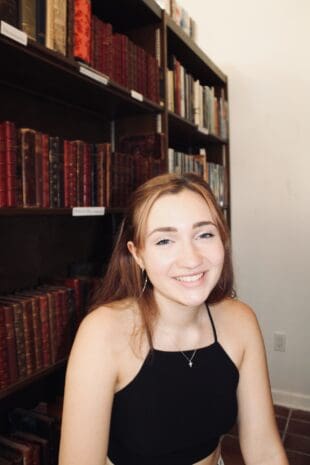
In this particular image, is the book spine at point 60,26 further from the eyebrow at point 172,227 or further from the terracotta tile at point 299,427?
the terracotta tile at point 299,427

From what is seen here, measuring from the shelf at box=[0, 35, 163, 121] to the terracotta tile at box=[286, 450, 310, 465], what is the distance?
6.41 feet

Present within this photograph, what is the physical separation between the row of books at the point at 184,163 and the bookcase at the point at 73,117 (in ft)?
0.11

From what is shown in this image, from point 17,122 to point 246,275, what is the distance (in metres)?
1.91

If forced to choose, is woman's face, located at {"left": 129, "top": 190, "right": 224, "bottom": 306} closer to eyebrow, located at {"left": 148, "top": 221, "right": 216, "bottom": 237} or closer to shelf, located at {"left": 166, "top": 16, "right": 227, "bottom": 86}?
eyebrow, located at {"left": 148, "top": 221, "right": 216, "bottom": 237}

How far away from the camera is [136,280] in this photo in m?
1.23

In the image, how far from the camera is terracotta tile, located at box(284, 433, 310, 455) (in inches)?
85.4

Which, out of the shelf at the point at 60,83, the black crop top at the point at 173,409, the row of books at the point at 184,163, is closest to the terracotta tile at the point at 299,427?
the black crop top at the point at 173,409

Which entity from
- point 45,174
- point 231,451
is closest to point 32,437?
point 45,174

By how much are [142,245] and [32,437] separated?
819 millimetres

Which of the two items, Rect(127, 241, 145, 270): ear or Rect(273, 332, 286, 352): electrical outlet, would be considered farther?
Rect(273, 332, 286, 352): electrical outlet

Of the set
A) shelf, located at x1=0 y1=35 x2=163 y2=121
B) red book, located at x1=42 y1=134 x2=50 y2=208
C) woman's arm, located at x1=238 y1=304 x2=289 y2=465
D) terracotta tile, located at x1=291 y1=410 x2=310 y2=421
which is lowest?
terracotta tile, located at x1=291 y1=410 x2=310 y2=421

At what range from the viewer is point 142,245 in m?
1.09

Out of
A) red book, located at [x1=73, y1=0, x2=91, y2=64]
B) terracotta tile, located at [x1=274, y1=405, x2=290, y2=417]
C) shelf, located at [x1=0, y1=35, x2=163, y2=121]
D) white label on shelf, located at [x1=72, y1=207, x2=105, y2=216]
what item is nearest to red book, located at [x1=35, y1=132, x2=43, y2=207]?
white label on shelf, located at [x1=72, y1=207, x2=105, y2=216]

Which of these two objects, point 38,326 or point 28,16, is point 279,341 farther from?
point 28,16
